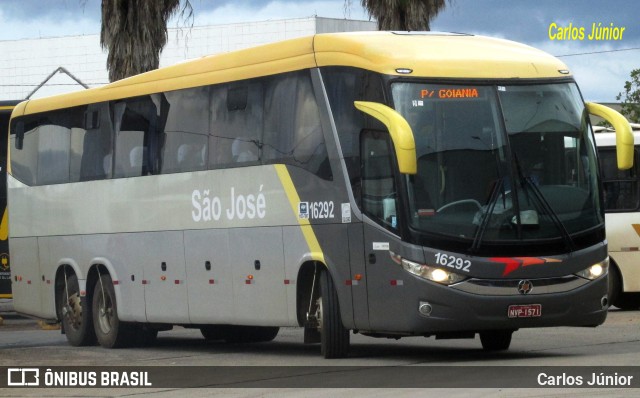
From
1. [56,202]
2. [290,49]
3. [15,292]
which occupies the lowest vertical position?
[15,292]

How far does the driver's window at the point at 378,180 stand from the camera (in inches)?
605

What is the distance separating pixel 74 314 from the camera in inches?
870

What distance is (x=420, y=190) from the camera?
1520cm

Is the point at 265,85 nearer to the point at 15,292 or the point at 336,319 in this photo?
the point at 336,319

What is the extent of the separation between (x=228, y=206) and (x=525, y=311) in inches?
179

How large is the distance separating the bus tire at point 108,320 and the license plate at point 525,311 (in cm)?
756

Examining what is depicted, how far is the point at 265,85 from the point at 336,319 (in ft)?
10.1

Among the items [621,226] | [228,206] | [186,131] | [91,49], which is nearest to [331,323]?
[228,206]

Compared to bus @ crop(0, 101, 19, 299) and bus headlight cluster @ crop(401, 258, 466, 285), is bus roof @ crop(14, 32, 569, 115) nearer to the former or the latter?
bus headlight cluster @ crop(401, 258, 466, 285)

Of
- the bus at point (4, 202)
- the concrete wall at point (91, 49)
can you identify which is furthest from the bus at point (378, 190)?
the concrete wall at point (91, 49)

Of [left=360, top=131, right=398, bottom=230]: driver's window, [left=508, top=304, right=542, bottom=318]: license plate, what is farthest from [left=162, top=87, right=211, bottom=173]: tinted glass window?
[left=508, top=304, right=542, bottom=318]: license plate

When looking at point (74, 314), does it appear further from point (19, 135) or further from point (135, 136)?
point (19, 135)

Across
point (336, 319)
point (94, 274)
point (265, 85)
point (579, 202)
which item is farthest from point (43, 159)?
point (579, 202)

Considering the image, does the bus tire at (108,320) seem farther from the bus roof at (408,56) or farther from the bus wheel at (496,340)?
the bus wheel at (496,340)
